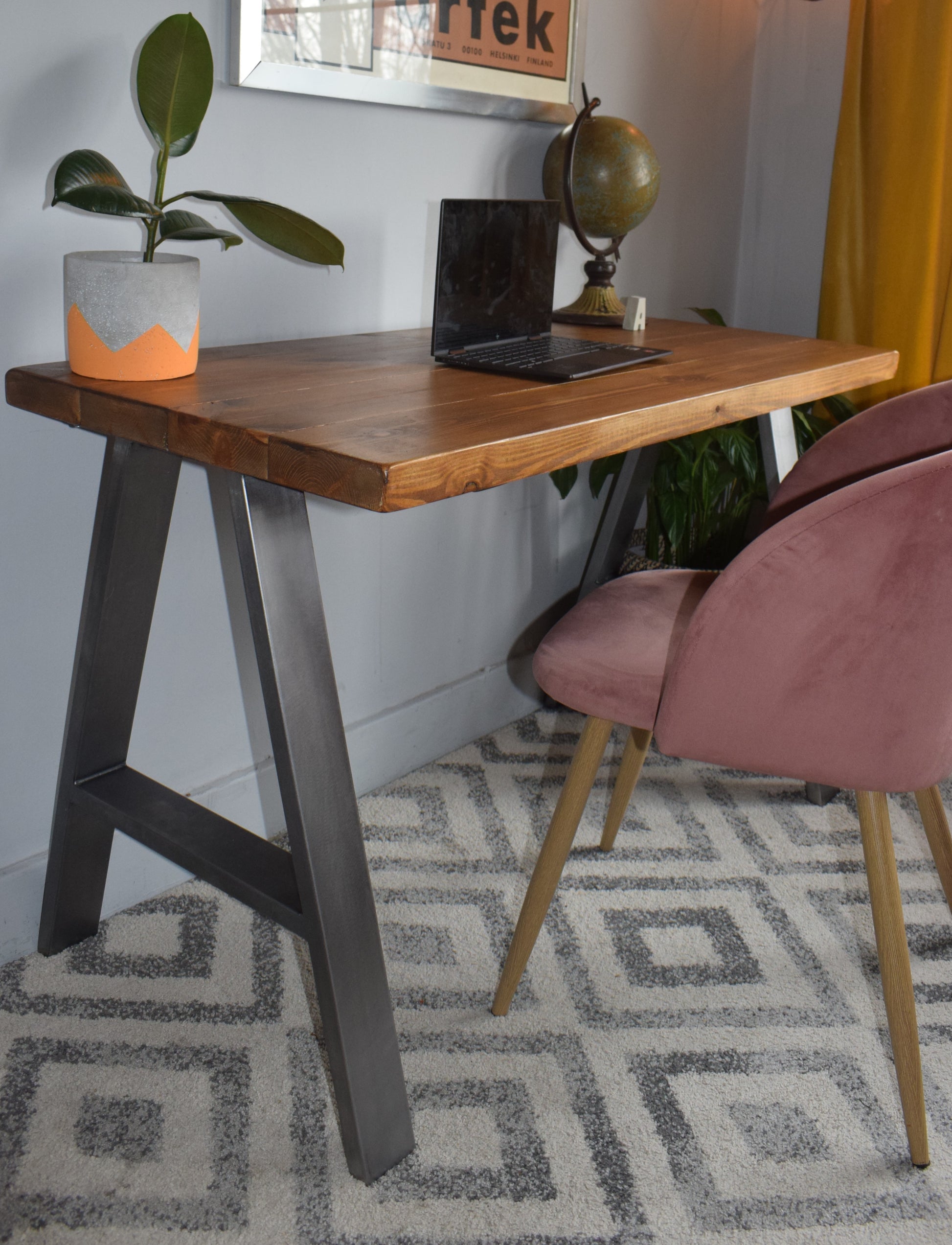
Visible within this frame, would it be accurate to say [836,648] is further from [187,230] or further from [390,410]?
[187,230]

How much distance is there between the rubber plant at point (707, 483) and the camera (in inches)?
79.9

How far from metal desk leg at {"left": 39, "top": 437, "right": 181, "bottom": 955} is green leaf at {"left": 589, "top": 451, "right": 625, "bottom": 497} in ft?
3.37

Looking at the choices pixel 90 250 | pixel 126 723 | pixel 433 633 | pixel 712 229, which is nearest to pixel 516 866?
pixel 433 633

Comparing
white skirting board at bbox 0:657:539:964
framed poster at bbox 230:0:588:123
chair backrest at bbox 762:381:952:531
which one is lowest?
white skirting board at bbox 0:657:539:964

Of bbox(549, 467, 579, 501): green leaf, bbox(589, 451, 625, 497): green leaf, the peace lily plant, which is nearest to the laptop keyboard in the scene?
the peace lily plant

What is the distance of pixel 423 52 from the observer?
5.19ft

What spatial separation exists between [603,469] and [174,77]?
1194 millimetres

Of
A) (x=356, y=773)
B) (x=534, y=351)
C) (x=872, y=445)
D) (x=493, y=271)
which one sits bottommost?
(x=356, y=773)

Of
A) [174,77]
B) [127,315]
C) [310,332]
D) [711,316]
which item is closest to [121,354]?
[127,315]

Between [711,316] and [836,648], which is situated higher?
[711,316]

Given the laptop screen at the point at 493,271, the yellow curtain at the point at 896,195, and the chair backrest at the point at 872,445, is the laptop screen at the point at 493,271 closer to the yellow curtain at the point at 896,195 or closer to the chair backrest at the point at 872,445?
the chair backrest at the point at 872,445

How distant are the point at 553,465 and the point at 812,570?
271 millimetres

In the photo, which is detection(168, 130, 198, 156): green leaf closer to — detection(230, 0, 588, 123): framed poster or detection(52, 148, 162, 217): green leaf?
detection(52, 148, 162, 217): green leaf

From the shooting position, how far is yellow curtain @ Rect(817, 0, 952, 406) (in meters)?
2.04
